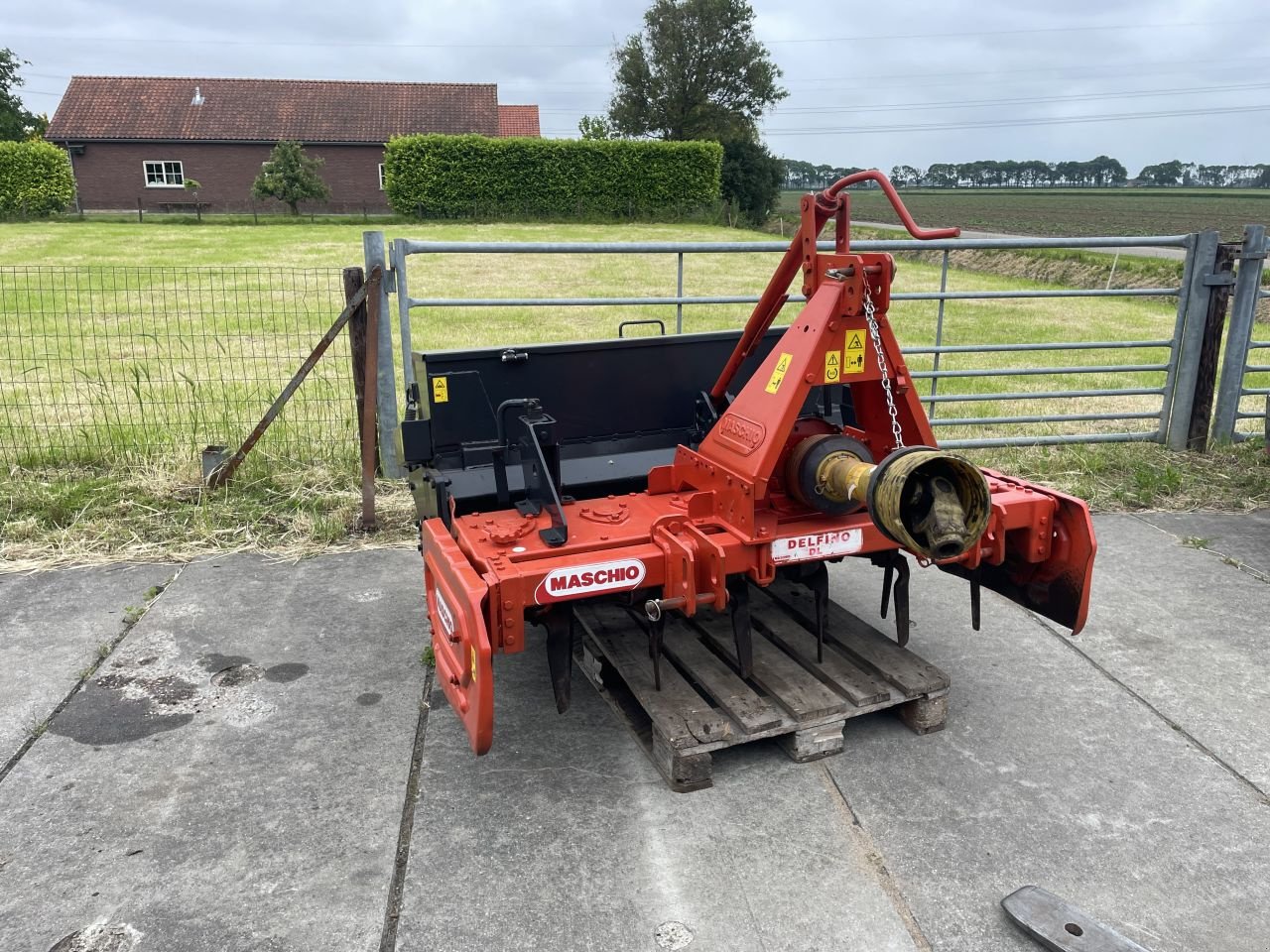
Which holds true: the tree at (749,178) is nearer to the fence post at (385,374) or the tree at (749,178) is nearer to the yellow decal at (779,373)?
the fence post at (385,374)

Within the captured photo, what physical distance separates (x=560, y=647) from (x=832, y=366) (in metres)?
1.30

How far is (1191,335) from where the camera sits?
262 inches

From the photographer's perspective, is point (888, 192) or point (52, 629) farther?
point (52, 629)

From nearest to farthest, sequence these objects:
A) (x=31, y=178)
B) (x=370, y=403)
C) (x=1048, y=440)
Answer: (x=370, y=403)
(x=1048, y=440)
(x=31, y=178)

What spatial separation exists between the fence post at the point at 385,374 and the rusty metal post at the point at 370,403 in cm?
4

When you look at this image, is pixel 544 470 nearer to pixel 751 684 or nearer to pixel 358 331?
pixel 751 684

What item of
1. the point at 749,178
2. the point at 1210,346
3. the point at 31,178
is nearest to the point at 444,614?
the point at 1210,346

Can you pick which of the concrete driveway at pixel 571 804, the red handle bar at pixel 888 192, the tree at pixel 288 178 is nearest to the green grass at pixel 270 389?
the concrete driveway at pixel 571 804

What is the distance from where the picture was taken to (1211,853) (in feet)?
9.16

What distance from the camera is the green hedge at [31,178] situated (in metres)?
31.6

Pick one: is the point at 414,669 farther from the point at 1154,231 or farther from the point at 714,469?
the point at 1154,231

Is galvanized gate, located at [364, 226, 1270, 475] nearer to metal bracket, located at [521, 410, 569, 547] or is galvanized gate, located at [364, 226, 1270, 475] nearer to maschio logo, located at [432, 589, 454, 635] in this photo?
metal bracket, located at [521, 410, 569, 547]

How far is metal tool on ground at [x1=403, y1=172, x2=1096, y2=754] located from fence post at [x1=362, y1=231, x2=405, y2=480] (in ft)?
5.07

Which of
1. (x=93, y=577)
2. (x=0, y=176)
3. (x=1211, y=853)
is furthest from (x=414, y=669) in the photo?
(x=0, y=176)
